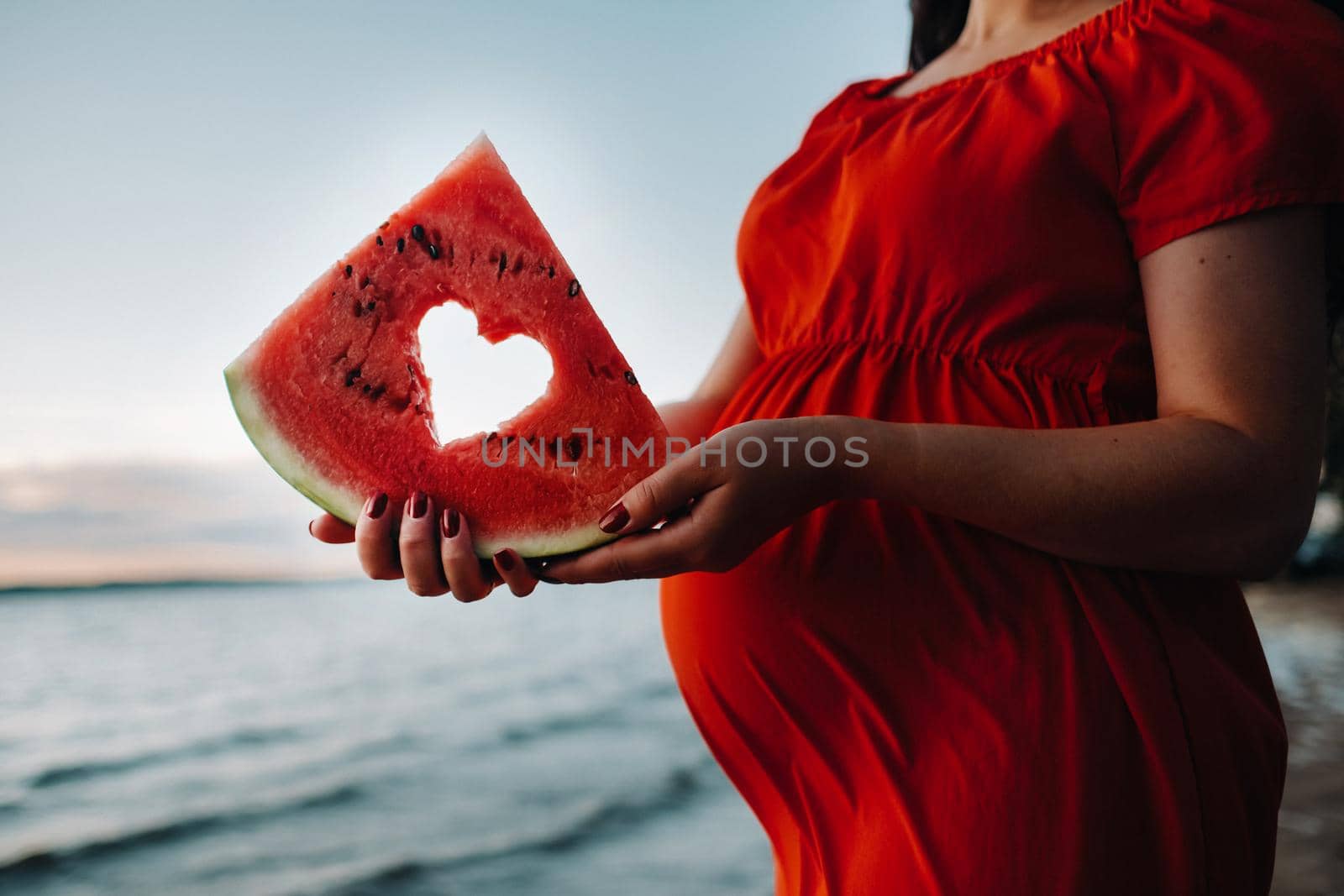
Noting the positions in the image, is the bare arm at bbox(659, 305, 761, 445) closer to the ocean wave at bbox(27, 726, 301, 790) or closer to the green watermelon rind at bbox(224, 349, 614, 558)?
the green watermelon rind at bbox(224, 349, 614, 558)

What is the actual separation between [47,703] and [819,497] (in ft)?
27.0

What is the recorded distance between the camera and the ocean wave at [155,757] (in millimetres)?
5223

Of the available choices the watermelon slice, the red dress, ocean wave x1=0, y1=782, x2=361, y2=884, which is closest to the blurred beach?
ocean wave x1=0, y1=782, x2=361, y2=884

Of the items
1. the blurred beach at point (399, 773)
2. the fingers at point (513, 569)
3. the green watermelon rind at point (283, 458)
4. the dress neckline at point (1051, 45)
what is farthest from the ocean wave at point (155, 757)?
the dress neckline at point (1051, 45)

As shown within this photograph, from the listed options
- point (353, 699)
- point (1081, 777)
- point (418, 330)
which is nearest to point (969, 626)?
point (1081, 777)

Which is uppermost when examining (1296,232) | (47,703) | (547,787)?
(1296,232)

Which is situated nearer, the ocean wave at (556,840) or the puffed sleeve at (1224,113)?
the puffed sleeve at (1224,113)

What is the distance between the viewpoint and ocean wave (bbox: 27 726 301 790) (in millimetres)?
5223

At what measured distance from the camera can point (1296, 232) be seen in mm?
915

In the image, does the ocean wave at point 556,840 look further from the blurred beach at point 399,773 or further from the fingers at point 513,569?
the fingers at point 513,569

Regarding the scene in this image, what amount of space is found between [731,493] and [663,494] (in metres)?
0.07

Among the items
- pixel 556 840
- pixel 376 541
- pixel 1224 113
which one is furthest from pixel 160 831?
pixel 1224 113

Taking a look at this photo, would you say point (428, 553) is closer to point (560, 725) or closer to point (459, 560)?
point (459, 560)

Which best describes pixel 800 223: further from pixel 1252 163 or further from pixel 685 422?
pixel 1252 163
